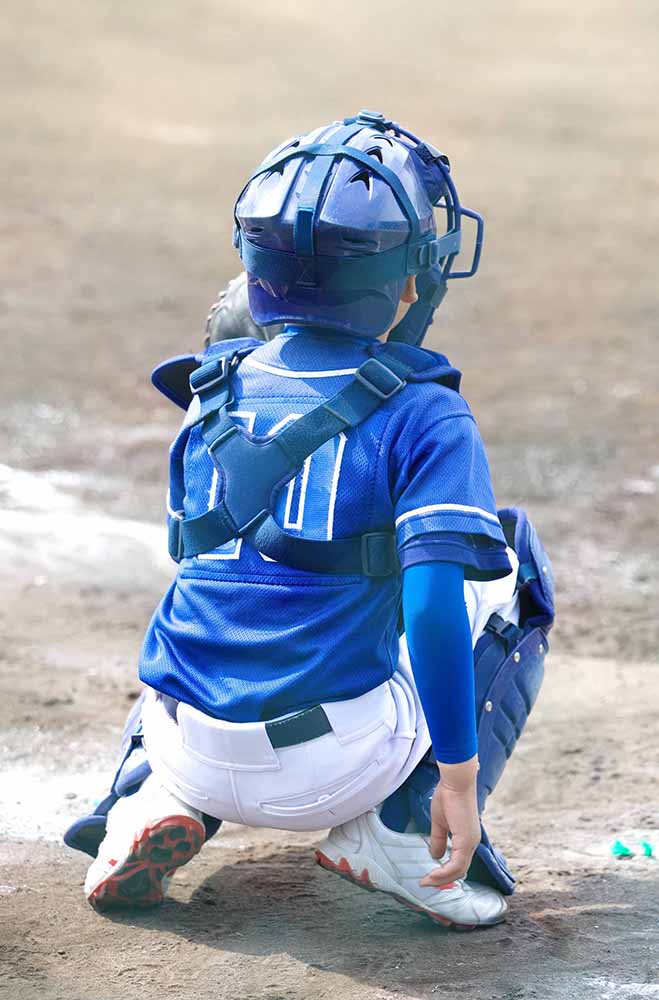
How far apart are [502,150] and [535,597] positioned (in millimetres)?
7950

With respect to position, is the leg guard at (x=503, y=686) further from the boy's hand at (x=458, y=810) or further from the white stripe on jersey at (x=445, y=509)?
the white stripe on jersey at (x=445, y=509)

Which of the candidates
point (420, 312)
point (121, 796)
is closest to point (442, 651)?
point (420, 312)

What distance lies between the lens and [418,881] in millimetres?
2516

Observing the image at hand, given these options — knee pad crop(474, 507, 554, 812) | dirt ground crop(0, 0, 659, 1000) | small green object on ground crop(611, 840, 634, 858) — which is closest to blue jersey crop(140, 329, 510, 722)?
knee pad crop(474, 507, 554, 812)

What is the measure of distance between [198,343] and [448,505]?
538cm

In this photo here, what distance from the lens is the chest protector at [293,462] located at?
7.63 feet

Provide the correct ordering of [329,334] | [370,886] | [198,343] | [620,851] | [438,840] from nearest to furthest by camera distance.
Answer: [438,840] < [329,334] < [370,886] < [620,851] < [198,343]

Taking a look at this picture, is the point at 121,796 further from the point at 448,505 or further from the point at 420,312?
the point at 420,312

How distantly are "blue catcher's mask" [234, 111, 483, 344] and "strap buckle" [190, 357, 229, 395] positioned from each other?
10 centimetres

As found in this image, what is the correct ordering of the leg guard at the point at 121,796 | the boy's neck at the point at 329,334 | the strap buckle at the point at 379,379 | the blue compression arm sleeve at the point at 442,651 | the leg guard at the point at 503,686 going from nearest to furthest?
the blue compression arm sleeve at the point at 442,651
the strap buckle at the point at 379,379
the boy's neck at the point at 329,334
the leg guard at the point at 503,686
the leg guard at the point at 121,796

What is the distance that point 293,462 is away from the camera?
2330 millimetres

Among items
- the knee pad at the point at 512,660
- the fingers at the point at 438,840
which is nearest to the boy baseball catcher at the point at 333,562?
the fingers at the point at 438,840

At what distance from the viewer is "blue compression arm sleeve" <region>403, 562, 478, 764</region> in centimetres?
221

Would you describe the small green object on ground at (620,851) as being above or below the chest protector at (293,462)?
below
